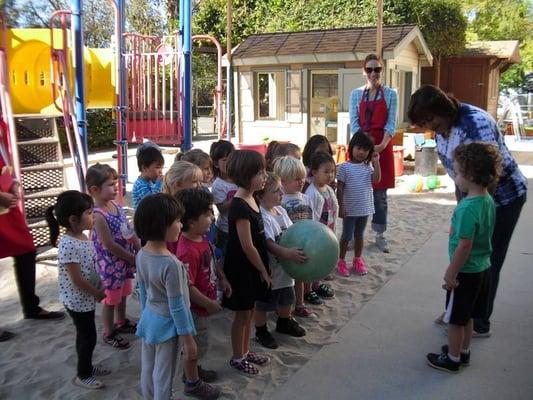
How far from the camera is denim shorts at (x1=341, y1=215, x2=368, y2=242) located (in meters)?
4.88

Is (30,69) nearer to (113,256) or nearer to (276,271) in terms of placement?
(113,256)

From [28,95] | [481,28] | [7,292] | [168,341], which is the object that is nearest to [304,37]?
[28,95]

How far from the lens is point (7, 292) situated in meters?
4.57

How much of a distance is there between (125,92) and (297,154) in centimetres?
379

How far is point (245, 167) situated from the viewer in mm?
2934

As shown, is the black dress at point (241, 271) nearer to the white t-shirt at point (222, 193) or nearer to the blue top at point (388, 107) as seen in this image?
the white t-shirt at point (222, 193)

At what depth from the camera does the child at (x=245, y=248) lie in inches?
115

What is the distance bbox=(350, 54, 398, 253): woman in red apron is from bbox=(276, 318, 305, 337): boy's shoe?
226cm

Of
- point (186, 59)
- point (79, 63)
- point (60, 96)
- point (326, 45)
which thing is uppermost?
point (326, 45)

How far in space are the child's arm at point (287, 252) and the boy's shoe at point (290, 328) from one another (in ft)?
2.29

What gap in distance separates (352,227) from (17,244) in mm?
2833

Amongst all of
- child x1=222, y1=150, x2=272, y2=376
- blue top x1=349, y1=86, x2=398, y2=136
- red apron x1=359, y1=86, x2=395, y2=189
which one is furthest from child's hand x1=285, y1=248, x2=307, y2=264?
Answer: blue top x1=349, y1=86, x2=398, y2=136

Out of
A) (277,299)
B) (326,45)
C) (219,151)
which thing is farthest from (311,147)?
(326,45)

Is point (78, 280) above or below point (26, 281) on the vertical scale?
above
